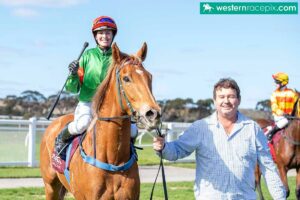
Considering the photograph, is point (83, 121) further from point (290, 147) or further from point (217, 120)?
point (290, 147)

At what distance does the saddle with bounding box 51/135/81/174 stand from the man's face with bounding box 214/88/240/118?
2037mm

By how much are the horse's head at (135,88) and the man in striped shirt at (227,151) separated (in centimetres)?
29

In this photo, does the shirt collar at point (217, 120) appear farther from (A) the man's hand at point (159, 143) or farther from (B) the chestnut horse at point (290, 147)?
(B) the chestnut horse at point (290, 147)

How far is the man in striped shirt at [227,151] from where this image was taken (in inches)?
146

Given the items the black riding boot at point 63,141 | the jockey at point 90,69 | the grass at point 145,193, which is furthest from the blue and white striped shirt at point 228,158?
the grass at point 145,193

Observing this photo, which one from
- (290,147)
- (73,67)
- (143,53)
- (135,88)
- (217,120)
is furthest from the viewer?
(290,147)

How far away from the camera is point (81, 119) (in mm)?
5258

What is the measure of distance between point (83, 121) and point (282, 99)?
19.6 feet

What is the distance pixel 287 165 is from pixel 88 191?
6247 mm

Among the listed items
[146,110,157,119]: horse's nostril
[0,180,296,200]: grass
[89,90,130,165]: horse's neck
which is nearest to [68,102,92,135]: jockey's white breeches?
[89,90,130,165]: horse's neck

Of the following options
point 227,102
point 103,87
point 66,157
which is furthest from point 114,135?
point 227,102

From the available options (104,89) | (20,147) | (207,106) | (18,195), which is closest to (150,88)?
(104,89)

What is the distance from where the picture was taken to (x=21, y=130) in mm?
14914

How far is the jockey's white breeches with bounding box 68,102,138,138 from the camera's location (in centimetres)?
522
